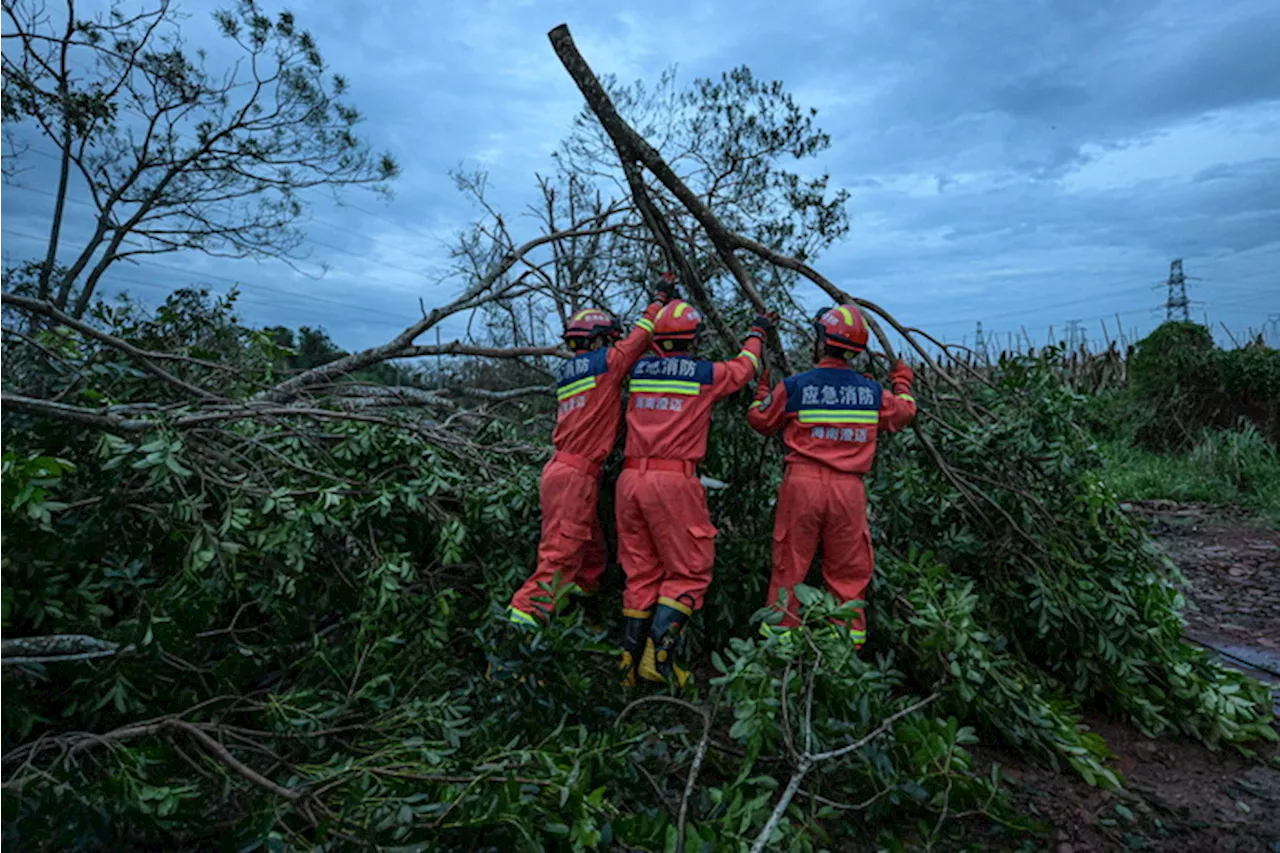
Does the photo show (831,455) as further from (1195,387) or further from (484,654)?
(1195,387)

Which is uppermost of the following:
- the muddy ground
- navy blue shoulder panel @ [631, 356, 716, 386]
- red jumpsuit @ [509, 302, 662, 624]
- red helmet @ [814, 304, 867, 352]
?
red helmet @ [814, 304, 867, 352]

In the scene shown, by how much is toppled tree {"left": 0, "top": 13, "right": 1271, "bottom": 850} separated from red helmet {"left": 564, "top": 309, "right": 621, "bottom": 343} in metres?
0.56

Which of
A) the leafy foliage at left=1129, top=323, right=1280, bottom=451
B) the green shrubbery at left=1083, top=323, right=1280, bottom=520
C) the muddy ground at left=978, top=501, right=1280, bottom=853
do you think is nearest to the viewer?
the muddy ground at left=978, top=501, right=1280, bottom=853

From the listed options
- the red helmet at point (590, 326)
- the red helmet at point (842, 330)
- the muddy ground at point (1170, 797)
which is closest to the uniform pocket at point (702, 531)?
the red helmet at point (842, 330)

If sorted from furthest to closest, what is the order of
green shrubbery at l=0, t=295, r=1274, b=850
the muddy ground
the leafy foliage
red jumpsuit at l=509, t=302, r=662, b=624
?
the leafy foliage, red jumpsuit at l=509, t=302, r=662, b=624, the muddy ground, green shrubbery at l=0, t=295, r=1274, b=850

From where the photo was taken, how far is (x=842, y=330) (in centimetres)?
440

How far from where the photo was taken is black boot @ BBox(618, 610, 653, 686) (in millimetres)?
4281

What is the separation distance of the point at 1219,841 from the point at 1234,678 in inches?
63.8

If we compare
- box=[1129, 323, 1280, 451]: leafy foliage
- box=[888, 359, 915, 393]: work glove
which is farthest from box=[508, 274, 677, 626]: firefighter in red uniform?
box=[1129, 323, 1280, 451]: leafy foliage

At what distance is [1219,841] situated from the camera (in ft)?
10.8

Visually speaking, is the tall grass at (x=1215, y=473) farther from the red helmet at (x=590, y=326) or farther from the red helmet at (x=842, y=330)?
the red helmet at (x=590, y=326)

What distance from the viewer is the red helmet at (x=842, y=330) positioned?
4.40m

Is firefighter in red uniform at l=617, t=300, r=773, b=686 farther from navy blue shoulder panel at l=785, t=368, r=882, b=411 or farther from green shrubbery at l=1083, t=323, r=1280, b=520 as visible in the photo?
green shrubbery at l=1083, t=323, r=1280, b=520

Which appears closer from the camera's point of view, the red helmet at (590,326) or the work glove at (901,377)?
the work glove at (901,377)
